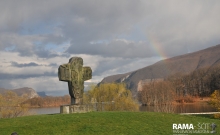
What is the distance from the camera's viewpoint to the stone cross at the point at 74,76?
22.0 meters

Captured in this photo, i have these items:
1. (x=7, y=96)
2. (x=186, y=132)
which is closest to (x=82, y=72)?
(x=186, y=132)

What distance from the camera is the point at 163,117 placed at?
727 inches

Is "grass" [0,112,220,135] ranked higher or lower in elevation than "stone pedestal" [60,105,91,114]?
lower

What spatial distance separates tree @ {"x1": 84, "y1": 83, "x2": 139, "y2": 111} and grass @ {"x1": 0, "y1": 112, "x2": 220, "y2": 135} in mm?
37588

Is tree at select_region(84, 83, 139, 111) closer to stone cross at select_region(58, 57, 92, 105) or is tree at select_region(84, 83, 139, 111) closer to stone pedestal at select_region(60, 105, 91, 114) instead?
stone cross at select_region(58, 57, 92, 105)

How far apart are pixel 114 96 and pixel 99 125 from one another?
42.4 meters

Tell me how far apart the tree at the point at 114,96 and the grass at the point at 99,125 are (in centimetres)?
3759

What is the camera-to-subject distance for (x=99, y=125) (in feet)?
51.7

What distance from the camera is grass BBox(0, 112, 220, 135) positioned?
1470 cm

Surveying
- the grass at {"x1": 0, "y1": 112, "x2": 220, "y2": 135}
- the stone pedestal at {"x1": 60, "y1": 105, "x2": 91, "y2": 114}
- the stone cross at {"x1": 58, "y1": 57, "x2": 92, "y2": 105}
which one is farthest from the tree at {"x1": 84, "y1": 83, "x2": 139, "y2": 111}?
the grass at {"x1": 0, "y1": 112, "x2": 220, "y2": 135}

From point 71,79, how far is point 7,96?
1290 inches

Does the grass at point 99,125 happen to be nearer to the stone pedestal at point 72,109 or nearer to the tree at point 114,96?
the stone pedestal at point 72,109

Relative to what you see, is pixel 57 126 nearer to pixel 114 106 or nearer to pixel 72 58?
pixel 72 58

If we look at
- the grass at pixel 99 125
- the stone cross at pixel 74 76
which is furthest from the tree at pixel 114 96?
the grass at pixel 99 125
